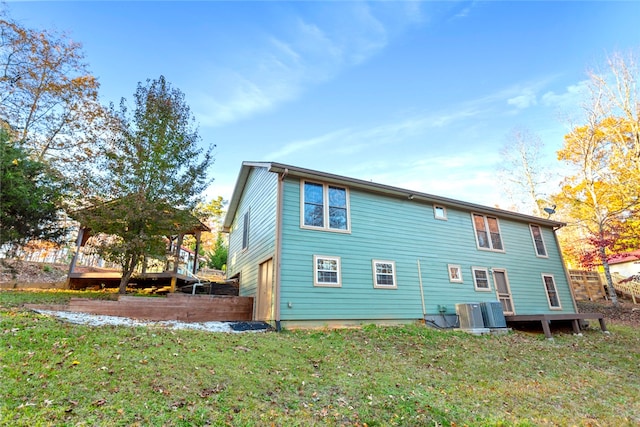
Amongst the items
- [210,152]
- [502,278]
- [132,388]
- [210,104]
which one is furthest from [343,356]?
[210,104]

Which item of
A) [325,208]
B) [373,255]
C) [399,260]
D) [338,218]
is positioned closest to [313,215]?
[325,208]

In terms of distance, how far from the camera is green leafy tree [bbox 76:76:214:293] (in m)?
9.25

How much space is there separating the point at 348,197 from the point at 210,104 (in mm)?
6929

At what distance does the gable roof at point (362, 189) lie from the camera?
9141mm

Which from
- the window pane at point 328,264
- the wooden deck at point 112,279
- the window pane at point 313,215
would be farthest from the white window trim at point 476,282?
the wooden deck at point 112,279

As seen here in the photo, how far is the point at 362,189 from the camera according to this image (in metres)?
10.5

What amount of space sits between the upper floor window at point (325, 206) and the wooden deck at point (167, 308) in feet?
11.6

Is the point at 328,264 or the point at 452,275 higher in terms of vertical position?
the point at 328,264

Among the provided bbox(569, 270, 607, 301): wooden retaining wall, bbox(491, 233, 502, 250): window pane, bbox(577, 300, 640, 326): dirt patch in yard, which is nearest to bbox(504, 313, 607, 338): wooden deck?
bbox(491, 233, 502, 250): window pane

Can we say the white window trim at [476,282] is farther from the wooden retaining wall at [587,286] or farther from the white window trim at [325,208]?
the wooden retaining wall at [587,286]

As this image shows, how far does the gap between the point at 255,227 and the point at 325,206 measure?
3.13 metres

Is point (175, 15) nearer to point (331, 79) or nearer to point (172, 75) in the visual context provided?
point (172, 75)

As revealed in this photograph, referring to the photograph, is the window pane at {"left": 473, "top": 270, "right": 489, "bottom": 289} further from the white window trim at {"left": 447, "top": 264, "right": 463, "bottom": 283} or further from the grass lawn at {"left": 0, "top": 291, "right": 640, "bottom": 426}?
the grass lawn at {"left": 0, "top": 291, "right": 640, "bottom": 426}

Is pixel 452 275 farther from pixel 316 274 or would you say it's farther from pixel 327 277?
pixel 316 274
